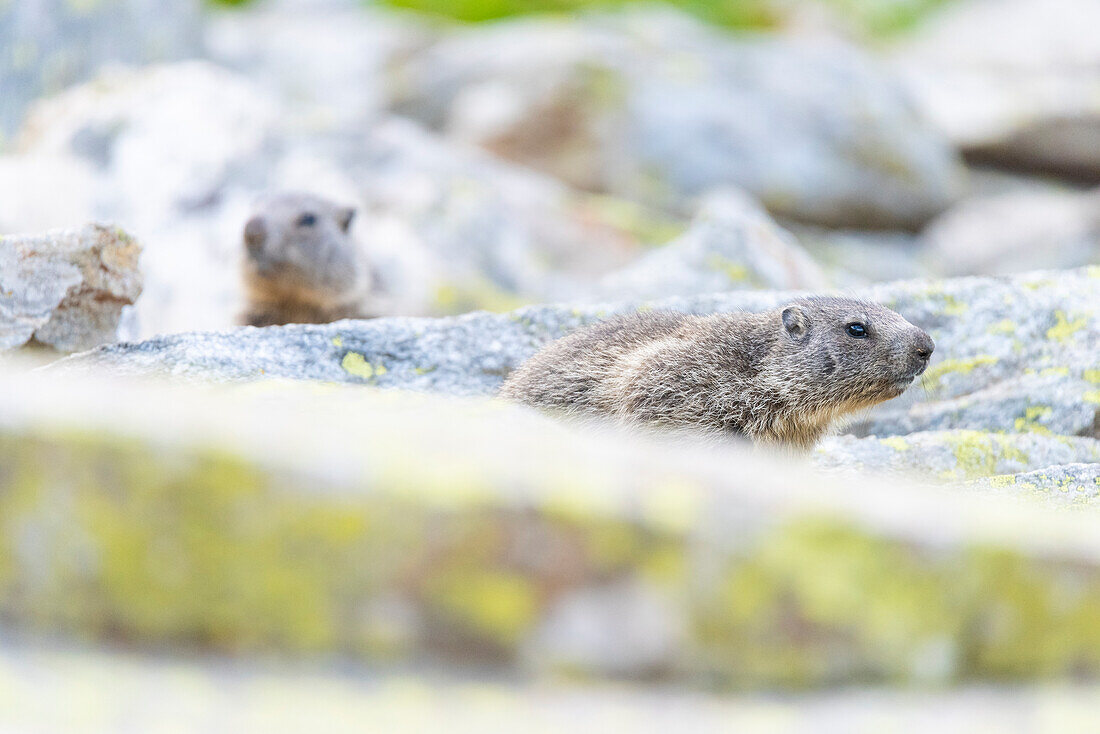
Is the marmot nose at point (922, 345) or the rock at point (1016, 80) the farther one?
the rock at point (1016, 80)

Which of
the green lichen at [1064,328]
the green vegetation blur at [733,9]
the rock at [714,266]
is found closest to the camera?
the green lichen at [1064,328]

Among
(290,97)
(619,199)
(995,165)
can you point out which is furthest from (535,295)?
(995,165)

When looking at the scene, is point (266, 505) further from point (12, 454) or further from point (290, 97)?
point (290, 97)

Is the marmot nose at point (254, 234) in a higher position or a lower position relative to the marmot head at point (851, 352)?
lower

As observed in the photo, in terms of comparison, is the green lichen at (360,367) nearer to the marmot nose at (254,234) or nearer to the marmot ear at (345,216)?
the marmot nose at (254,234)

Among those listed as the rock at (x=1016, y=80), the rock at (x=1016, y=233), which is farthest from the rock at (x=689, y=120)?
the rock at (x=1016, y=80)

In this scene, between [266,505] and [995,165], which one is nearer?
[266,505]
